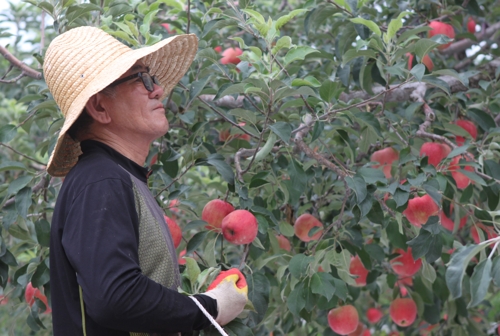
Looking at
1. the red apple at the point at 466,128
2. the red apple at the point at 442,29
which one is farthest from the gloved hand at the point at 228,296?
the red apple at the point at 442,29

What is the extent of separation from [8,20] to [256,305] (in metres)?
2.90

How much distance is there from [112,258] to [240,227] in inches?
28.2

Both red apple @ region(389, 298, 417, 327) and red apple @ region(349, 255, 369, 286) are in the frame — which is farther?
red apple @ region(389, 298, 417, 327)

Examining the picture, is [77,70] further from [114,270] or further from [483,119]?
[483,119]

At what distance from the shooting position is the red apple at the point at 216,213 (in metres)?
1.92

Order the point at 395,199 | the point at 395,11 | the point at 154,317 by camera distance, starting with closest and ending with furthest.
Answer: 1. the point at 154,317
2. the point at 395,199
3. the point at 395,11

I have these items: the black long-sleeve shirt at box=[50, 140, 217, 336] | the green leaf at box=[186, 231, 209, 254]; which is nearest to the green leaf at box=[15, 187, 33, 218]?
the green leaf at box=[186, 231, 209, 254]

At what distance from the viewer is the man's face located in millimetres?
1333

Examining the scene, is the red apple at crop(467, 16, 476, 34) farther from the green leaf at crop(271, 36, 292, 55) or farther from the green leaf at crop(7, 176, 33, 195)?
the green leaf at crop(7, 176, 33, 195)

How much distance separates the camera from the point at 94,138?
4.42ft

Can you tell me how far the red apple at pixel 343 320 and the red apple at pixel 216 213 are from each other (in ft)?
2.64

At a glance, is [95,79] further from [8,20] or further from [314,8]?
[8,20]

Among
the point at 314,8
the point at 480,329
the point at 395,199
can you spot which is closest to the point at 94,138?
the point at 395,199

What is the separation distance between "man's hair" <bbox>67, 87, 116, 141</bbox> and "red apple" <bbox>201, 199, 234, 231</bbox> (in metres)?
0.66
